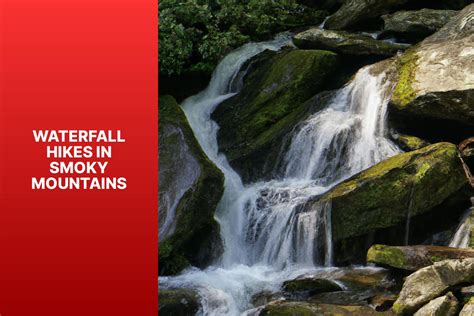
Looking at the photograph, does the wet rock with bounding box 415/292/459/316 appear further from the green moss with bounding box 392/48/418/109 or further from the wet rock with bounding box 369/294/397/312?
the green moss with bounding box 392/48/418/109

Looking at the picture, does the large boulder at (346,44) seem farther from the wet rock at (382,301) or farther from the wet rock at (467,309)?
the wet rock at (467,309)

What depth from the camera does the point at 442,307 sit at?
26.0ft

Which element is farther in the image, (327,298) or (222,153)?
(222,153)

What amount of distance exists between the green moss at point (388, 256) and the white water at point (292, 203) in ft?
4.55

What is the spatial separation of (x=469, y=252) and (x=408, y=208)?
1.62 meters

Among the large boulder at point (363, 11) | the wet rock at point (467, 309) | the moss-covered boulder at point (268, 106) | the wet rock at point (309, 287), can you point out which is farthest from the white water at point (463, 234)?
the large boulder at point (363, 11)

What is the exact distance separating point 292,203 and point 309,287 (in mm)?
2547

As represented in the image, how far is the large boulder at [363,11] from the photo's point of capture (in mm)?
17891

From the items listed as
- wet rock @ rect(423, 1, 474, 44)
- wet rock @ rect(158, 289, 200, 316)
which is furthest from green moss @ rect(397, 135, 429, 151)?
wet rock @ rect(158, 289, 200, 316)

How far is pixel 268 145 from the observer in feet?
46.5

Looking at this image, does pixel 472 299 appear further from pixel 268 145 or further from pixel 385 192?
pixel 268 145

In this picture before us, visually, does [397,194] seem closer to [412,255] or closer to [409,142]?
[412,255]

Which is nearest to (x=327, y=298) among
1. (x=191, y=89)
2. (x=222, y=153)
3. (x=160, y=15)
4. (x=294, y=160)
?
(x=294, y=160)

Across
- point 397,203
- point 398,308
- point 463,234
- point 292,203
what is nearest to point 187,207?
point 292,203
